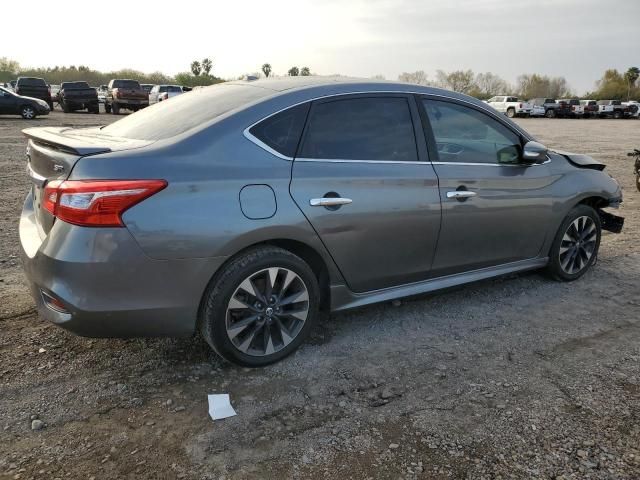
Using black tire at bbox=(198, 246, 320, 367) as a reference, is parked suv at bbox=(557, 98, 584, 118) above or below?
above

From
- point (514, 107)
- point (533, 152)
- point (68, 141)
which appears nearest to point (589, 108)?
point (514, 107)

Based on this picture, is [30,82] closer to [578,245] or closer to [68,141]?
[68,141]

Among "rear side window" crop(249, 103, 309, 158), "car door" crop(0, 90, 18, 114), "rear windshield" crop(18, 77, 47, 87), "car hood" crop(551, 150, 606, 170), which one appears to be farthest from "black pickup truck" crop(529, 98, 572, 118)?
"rear side window" crop(249, 103, 309, 158)

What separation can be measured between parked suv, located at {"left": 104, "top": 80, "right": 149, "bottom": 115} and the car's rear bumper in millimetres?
28450

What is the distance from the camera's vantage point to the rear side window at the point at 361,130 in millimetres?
3400

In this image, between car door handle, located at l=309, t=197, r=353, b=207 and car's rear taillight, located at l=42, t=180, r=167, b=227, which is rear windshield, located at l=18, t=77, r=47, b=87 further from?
car door handle, located at l=309, t=197, r=353, b=207

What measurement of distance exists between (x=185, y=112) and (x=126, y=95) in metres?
28.0

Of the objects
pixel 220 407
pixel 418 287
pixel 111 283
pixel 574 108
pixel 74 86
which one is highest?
pixel 74 86

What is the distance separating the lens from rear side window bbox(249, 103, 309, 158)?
3.20 meters

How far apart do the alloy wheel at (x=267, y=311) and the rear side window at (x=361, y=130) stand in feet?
2.58

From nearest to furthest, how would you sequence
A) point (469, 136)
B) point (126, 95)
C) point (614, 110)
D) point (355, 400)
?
point (355, 400) < point (469, 136) < point (126, 95) < point (614, 110)

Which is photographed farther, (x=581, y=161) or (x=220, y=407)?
→ (x=581, y=161)

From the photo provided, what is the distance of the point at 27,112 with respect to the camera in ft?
76.3

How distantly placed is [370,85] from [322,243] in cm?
122
